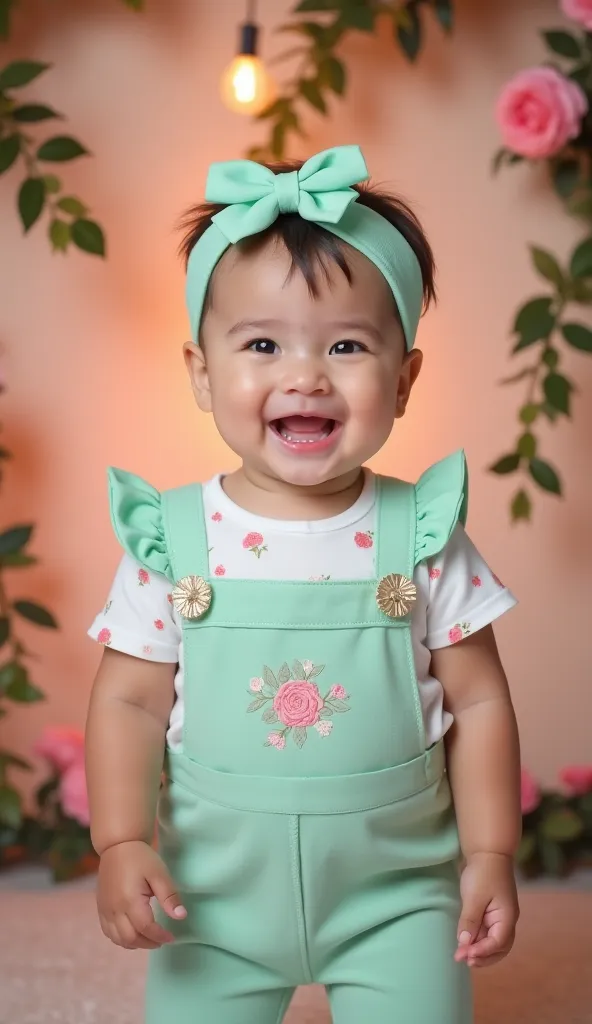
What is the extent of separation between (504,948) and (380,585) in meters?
0.35

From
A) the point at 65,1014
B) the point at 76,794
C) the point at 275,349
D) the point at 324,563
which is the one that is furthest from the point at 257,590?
the point at 76,794

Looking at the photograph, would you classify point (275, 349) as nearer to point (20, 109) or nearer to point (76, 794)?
point (20, 109)

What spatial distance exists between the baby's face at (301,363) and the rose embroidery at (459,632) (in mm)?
194

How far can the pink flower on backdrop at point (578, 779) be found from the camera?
2072mm

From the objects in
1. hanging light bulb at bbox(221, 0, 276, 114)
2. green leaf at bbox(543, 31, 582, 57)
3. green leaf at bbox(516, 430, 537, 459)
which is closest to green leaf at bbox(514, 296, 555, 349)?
green leaf at bbox(516, 430, 537, 459)

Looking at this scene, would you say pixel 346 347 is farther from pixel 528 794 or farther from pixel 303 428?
pixel 528 794

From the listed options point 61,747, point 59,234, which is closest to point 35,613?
point 61,747

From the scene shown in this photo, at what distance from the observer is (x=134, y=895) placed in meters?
1.10

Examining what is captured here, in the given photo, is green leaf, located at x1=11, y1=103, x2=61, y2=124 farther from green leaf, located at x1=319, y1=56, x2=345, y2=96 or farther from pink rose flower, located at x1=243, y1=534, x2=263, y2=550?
pink rose flower, located at x1=243, y1=534, x2=263, y2=550

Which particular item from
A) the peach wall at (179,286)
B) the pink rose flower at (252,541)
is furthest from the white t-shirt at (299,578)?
the peach wall at (179,286)

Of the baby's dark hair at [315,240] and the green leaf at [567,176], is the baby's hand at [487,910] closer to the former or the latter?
the baby's dark hair at [315,240]

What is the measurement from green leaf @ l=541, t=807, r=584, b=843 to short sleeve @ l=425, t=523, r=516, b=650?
3.04 ft

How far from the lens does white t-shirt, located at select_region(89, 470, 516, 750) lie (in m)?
1.16

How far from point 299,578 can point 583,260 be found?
1.02m
